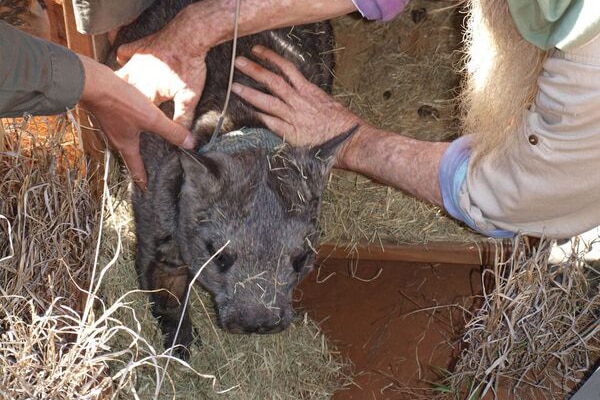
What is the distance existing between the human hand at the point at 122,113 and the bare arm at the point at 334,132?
1.35ft

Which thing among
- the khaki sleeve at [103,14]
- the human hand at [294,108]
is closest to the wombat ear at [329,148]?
the human hand at [294,108]

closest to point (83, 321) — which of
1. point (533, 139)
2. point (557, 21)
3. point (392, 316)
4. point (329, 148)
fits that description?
point (329, 148)

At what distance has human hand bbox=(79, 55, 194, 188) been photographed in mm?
3217

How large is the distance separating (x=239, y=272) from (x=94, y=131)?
1.12 metres

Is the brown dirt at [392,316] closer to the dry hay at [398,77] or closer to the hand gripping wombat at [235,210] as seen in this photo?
the dry hay at [398,77]

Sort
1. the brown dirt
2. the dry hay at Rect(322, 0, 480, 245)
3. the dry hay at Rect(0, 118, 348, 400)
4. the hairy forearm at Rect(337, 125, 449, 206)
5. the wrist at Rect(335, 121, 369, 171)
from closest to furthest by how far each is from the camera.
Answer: the dry hay at Rect(0, 118, 348, 400) → the hairy forearm at Rect(337, 125, 449, 206) → the wrist at Rect(335, 121, 369, 171) → the brown dirt → the dry hay at Rect(322, 0, 480, 245)

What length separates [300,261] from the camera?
355 centimetres

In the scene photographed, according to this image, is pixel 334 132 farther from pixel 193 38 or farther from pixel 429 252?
pixel 429 252

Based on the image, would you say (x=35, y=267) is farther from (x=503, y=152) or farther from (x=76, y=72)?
(x=503, y=152)

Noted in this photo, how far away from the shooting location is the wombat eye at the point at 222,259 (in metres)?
3.41

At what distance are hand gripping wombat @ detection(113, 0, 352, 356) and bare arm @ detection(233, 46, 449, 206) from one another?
9 cm

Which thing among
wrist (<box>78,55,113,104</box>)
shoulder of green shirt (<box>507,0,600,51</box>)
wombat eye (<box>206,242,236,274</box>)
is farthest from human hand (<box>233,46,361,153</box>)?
shoulder of green shirt (<box>507,0,600,51</box>)

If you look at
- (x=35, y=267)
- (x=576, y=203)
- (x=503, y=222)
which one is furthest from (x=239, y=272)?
(x=576, y=203)

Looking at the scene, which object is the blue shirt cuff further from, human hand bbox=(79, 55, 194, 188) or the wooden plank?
human hand bbox=(79, 55, 194, 188)
